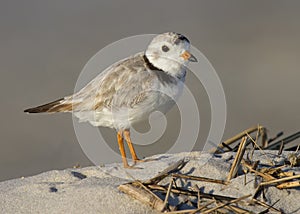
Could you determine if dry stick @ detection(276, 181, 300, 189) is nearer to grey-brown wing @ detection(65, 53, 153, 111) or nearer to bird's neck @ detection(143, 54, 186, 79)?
grey-brown wing @ detection(65, 53, 153, 111)

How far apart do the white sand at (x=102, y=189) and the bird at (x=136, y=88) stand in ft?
2.27

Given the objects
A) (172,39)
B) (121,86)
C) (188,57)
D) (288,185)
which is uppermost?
(172,39)

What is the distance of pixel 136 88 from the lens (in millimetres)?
6383

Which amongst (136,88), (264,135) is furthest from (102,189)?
(264,135)

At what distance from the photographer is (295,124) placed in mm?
10141

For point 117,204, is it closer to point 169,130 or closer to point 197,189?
point 197,189

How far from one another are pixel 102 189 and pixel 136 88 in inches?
62.3

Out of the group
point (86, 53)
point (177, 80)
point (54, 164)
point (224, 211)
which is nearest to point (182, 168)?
point (224, 211)

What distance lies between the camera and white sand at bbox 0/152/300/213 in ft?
15.8

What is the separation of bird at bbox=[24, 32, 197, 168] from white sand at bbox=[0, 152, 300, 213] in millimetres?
691

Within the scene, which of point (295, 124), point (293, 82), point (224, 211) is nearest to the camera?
point (224, 211)

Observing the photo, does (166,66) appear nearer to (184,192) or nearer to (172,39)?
(172,39)

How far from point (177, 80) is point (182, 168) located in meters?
1.34

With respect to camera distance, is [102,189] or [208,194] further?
[102,189]
